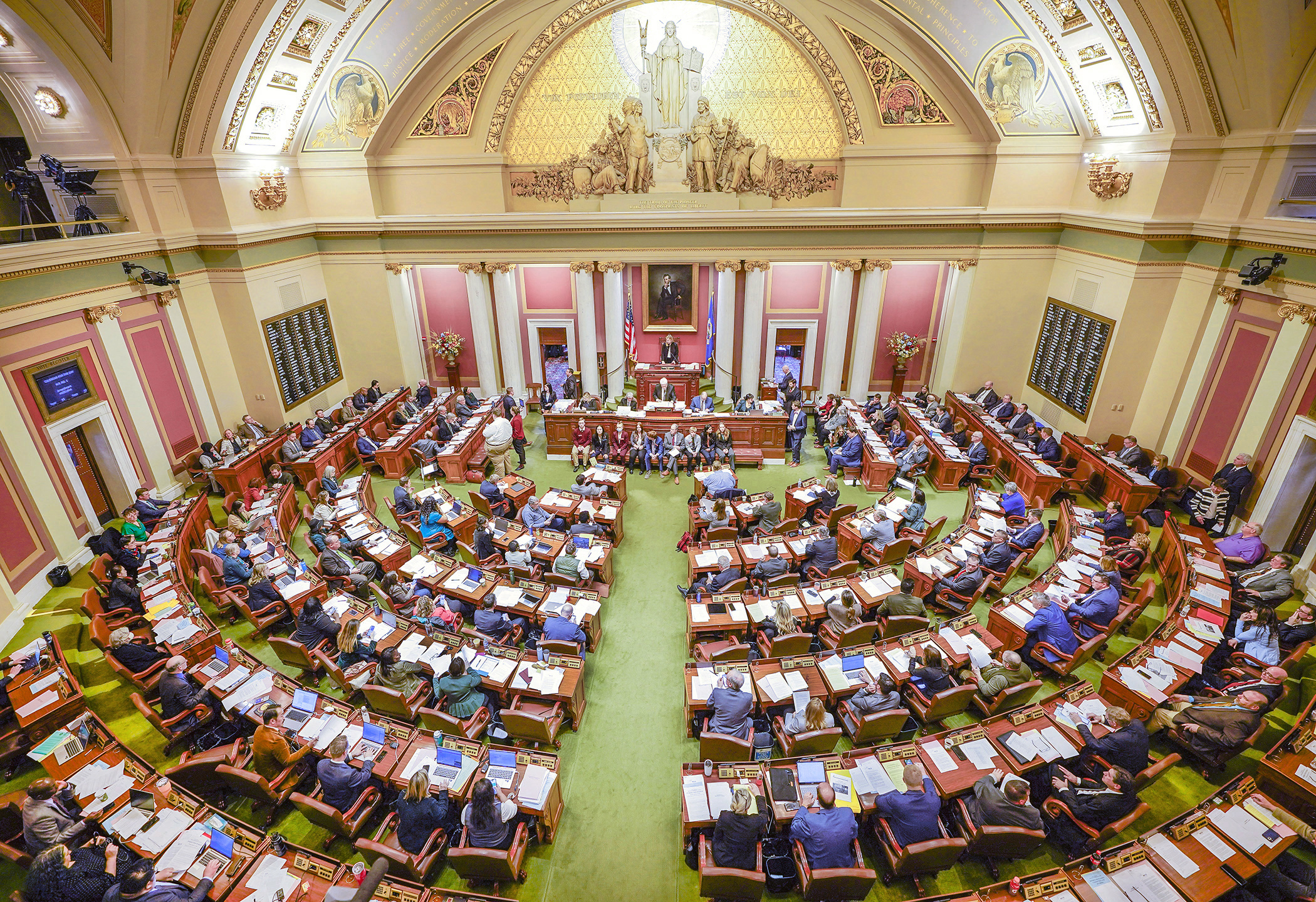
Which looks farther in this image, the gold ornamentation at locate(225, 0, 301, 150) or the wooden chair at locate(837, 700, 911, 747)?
the gold ornamentation at locate(225, 0, 301, 150)

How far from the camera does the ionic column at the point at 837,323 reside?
57.8 ft

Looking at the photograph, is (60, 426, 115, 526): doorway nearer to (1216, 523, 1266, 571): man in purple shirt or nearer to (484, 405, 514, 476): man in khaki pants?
(484, 405, 514, 476): man in khaki pants

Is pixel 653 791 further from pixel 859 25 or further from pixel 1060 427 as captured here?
pixel 859 25

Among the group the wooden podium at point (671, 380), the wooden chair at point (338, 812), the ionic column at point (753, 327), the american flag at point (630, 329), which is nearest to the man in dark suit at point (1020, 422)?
the ionic column at point (753, 327)

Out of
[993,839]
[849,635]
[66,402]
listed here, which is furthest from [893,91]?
[66,402]

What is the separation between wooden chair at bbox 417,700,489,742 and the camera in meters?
7.25

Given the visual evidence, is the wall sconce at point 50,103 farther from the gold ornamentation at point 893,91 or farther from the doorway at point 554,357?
the gold ornamentation at point 893,91

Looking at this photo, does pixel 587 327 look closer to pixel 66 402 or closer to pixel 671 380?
pixel 671 380

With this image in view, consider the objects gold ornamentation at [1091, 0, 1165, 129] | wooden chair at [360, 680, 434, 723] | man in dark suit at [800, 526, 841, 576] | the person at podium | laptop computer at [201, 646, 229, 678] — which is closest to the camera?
wooden chair at [360, 680, 434, 723]

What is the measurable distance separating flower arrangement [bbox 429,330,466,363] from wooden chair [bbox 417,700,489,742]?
45.4 feet

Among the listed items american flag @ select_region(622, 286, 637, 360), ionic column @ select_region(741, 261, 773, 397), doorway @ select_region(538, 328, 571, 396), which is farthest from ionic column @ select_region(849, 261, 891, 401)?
doorway @ select_region(538, 328, 571, 396)

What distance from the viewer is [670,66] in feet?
53.3

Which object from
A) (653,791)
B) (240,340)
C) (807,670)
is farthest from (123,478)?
(807,670)

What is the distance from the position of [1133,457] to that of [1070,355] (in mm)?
3568
